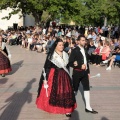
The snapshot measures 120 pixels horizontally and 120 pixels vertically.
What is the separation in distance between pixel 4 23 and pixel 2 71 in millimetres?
42431

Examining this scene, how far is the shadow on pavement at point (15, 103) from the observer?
21.5 feet

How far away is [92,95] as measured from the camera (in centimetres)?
828

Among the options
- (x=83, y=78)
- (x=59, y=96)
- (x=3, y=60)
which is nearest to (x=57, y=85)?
(x=59, y=96)

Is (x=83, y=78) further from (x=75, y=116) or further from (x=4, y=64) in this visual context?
(x=4, y=64)

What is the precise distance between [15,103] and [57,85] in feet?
5.46

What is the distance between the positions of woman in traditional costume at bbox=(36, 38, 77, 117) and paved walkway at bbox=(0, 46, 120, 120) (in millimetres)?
256

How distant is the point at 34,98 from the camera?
26.1ft

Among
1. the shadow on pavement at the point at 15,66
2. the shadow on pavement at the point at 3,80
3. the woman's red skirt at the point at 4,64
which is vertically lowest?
the shadow on pavement at the point at 15,66

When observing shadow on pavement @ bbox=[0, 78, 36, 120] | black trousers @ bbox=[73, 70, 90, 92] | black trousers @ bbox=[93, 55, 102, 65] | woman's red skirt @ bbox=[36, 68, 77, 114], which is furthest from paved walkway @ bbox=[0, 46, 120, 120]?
black trousers @ bbox=[93, 55, 102, 65]

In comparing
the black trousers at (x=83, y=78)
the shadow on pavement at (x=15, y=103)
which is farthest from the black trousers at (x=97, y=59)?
the black trousers at (x=83, y=78)

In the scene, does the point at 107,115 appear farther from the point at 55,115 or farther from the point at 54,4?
the point at 54,4

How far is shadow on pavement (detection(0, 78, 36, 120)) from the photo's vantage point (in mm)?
6559

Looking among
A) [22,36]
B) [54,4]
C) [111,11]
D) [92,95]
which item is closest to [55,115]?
[92,95]

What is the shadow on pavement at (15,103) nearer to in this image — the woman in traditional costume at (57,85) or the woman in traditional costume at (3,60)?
the woman in traditional costume at (57,85)
